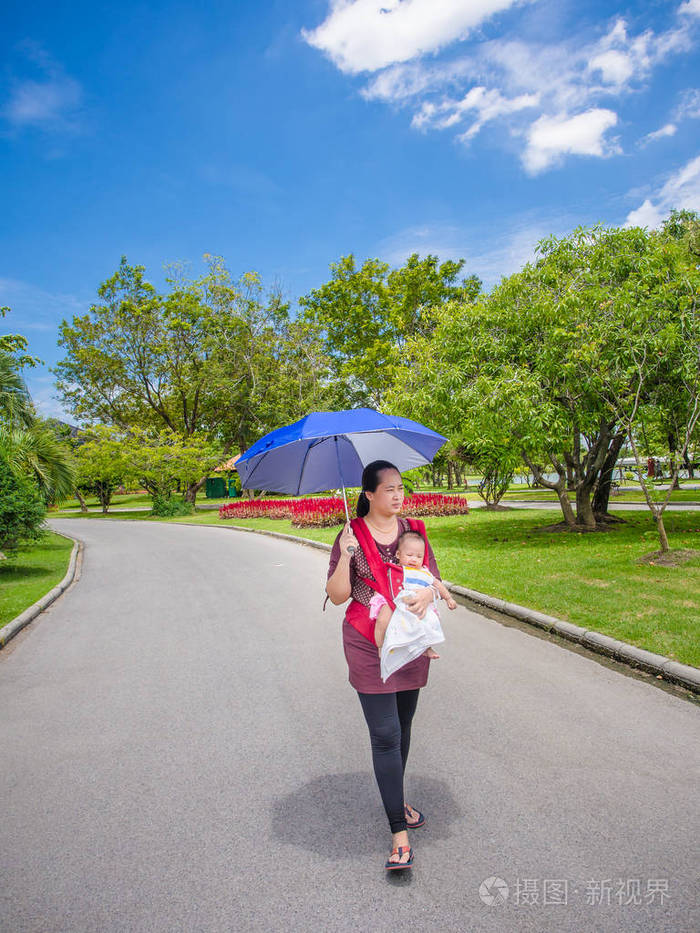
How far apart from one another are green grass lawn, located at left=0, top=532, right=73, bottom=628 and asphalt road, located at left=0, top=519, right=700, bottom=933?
3.40 m

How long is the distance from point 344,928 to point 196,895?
71cm

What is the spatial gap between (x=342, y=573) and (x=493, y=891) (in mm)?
1519

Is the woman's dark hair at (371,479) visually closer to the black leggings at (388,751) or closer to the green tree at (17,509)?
the black leggings at (388,751)

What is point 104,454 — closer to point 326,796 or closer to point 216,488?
point 216,488

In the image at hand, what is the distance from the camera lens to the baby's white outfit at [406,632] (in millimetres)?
2754

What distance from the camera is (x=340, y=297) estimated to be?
35062 millimetres

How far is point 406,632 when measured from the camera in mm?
2758

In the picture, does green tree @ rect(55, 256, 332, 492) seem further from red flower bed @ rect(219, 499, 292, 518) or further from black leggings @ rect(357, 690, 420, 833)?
black leggings @ rect(357, 690, 420, 833)

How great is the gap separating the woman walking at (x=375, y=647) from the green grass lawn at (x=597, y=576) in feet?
11.0

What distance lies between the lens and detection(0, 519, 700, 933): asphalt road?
2486 mm

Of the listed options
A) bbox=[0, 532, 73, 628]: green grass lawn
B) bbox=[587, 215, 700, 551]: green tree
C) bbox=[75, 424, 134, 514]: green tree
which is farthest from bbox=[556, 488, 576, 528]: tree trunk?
bbox=[75, 424, 134, 514]: green tree

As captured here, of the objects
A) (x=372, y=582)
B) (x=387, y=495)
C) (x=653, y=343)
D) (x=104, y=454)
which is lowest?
(x=372, y=582)

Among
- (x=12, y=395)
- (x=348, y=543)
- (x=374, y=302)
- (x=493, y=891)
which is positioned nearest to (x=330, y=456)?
(x=348, y=543)

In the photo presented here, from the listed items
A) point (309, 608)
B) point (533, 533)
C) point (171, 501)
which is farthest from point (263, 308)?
point (309, 608)
